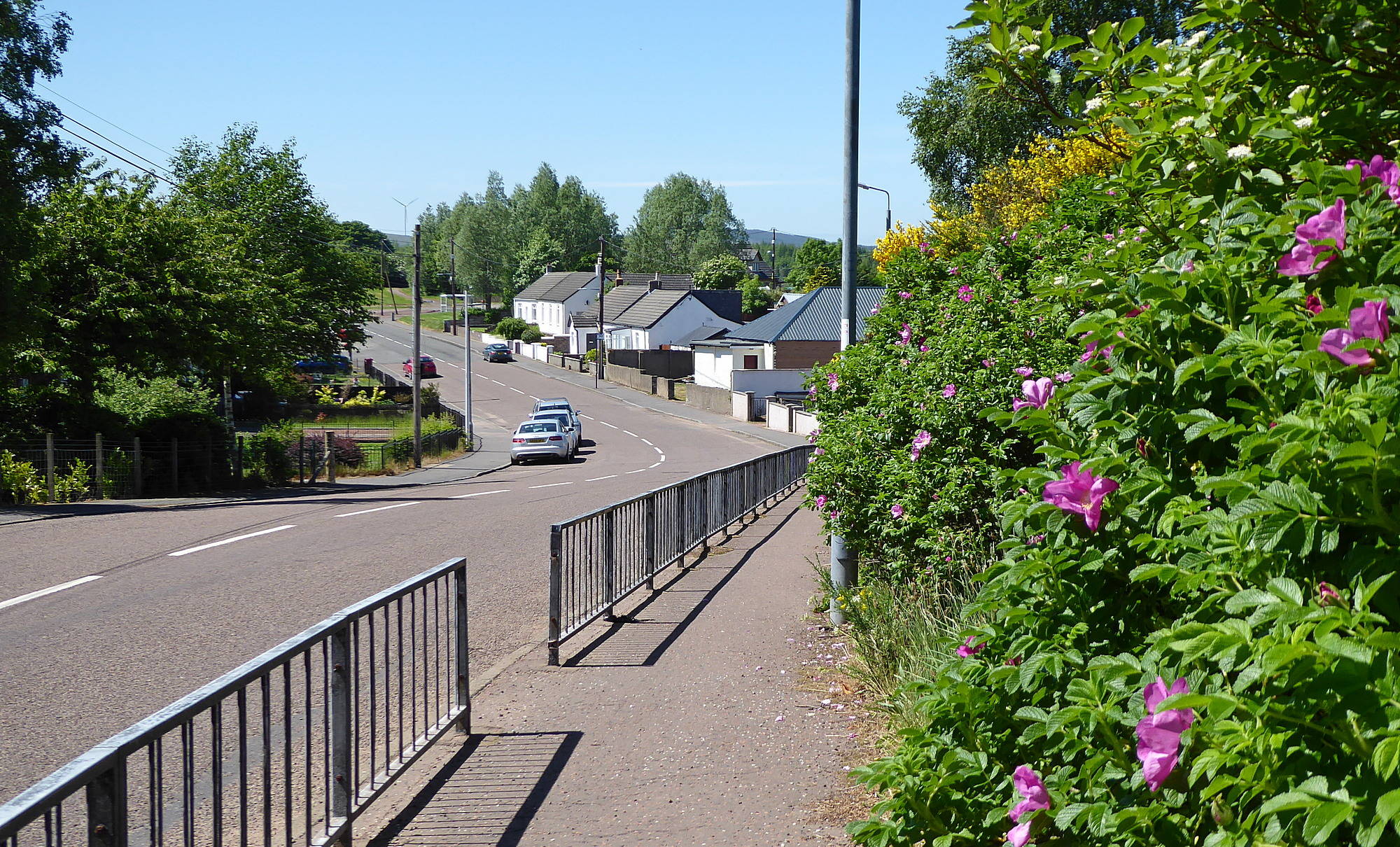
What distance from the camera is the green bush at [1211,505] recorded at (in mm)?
2018

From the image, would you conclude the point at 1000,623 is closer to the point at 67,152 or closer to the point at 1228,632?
the point at 1228,632

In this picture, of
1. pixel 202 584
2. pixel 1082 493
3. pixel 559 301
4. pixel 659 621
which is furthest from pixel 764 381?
pixel 1082 493

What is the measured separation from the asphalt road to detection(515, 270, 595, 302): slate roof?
85.1 metres

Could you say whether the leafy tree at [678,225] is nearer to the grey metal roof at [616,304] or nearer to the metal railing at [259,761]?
the grey metal roof at [616,304]

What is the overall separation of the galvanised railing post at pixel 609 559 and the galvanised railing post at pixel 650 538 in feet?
3.41

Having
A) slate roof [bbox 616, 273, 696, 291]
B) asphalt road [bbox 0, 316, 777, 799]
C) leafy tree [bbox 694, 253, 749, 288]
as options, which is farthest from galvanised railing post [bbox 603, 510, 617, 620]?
leafy tree [bbox 694, 253, 749, 288]

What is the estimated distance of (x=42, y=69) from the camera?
2177 centimetres

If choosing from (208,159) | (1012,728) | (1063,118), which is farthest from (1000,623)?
(208,159)

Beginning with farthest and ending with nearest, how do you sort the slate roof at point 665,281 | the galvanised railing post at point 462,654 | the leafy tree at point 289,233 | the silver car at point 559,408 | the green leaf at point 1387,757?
the slate roof at point 665,281, the leafy tree at point 289,233, the silver car at point 559,408, the galvanised railing post at point 462,654, the green leaf at point 1387,757

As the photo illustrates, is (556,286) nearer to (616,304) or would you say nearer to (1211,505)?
(616,304)

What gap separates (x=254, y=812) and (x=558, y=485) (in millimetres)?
21266

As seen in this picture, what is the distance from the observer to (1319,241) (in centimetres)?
245

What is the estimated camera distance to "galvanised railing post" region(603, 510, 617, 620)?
29.8ft

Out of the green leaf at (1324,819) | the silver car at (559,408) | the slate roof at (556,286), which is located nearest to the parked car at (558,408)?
the silver car at (559,408)
